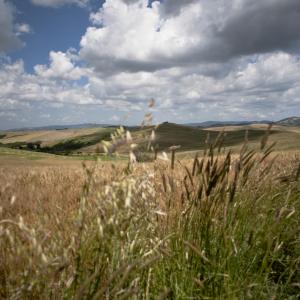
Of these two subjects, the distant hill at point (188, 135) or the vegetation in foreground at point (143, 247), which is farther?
the distant hill at point (188, 135)

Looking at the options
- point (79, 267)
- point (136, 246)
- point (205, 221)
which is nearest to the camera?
point (79, 267)

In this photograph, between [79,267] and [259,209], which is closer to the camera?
[79,267]

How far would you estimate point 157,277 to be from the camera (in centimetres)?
271

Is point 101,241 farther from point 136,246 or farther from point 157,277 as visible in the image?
point 157,277

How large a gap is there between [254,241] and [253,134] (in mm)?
141085

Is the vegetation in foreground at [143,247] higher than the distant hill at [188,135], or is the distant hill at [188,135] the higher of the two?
the vegetation in foreground at [143,247]

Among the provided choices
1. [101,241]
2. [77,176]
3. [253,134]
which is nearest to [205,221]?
[101,241]

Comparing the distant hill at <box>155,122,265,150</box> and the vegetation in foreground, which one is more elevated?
the vegetation in foreground

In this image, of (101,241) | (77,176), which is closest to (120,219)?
(101,241)

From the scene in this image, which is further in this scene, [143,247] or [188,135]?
[188,135]

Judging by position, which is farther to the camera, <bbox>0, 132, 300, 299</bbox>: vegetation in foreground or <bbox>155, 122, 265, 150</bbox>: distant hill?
<bbox>155, 122, 265, 150</bbox>: distant hill

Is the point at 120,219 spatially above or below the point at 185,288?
above

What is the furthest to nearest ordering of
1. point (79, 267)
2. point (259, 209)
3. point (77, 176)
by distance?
point (77, 176) → point (259, 209) → point (79, 267)

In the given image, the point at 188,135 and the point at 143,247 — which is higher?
the point at 143,247
